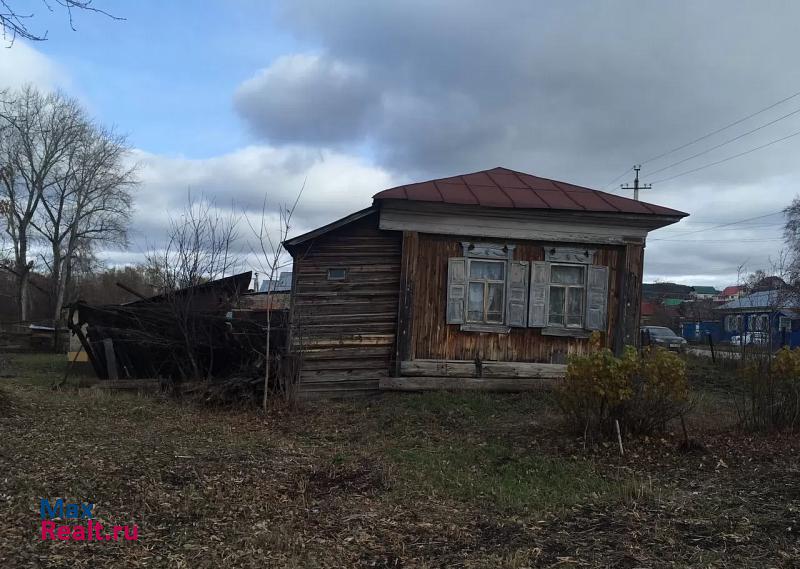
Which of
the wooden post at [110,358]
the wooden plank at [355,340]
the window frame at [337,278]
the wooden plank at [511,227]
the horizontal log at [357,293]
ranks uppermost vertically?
the wooden plank at [511,227]

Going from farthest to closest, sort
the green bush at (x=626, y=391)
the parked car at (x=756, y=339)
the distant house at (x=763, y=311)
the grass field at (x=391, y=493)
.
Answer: the distant house at (x=763, y=311)
the parked car at (x=756, y=339)
the green bush at (x=626, y=391)
the grass field at (x=391, y=493)

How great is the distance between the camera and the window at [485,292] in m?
10.9

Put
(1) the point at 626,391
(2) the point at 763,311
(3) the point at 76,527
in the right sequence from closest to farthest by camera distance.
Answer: (3) the point at 76,527
(1) the point at 626,391
(2) the point at 763,311

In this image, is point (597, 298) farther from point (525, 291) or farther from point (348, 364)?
point (348, 364)

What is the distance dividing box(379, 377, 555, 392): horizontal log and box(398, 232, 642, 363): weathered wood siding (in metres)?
0.40

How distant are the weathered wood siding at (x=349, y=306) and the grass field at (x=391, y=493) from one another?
2.33m

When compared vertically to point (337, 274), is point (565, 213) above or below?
above

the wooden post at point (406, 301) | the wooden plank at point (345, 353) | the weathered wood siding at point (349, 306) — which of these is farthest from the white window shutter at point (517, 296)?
the wooden plank at point (345, 353)

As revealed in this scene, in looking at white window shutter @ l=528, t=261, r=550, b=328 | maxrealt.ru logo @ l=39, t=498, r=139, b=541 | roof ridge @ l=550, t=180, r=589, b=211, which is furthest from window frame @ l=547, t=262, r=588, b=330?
maxrealt.ru logo @ l=39, t=498, r=139, b=541

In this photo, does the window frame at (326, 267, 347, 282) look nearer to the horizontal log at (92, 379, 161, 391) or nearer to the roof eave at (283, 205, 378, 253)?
the roof eave at (283, 205, 378, 253)

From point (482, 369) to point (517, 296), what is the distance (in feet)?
5.05

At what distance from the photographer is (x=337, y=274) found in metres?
10.7

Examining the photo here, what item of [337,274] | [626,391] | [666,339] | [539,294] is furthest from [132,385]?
[666,339]

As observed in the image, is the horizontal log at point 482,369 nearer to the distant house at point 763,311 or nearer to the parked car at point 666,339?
the distant house at point 763,311
